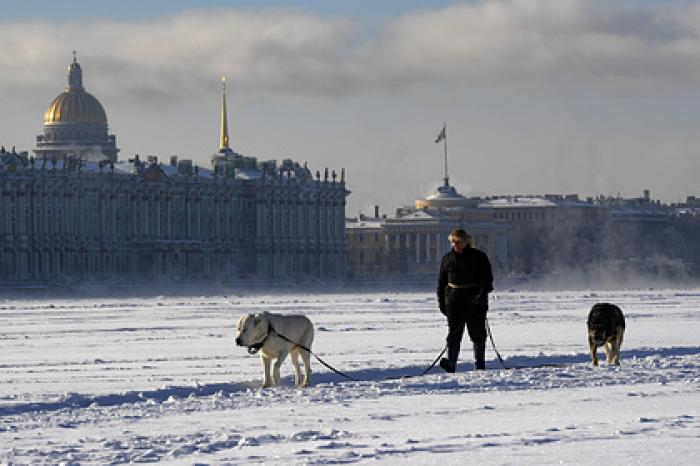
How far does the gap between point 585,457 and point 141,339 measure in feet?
72.9

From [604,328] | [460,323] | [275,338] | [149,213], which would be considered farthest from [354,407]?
[149,213]

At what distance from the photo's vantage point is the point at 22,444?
14516 millimetres

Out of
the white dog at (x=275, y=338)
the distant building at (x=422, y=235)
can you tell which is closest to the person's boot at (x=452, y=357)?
the white dog at (x=275, y=338)

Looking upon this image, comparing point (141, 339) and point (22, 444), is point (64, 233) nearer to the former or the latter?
point (141, 339)

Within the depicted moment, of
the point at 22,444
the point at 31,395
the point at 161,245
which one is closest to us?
the point at 22,444

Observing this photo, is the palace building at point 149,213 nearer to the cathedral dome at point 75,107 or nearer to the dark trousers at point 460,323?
the cathedral dome at point 75,107

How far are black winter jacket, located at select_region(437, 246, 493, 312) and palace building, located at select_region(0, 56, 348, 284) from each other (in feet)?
295

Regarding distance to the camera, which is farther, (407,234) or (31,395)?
(407,234)

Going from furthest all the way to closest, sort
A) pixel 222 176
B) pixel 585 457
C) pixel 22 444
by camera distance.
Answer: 1. pixel 222 176
2. pixel 22 444
3. pixel 585 457

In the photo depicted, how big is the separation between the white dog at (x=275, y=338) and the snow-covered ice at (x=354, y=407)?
1.61ft

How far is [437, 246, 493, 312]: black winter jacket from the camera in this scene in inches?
803

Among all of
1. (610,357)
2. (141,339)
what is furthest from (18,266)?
(610,357)

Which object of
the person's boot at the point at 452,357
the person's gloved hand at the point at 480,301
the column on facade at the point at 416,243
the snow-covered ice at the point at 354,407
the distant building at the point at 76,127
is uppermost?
the distant building at the point at 76,127

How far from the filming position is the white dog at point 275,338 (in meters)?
19.8
